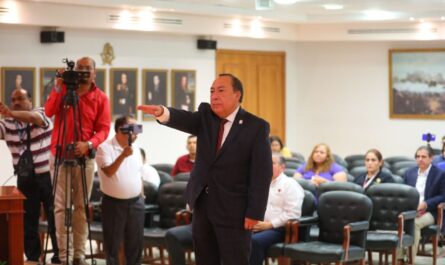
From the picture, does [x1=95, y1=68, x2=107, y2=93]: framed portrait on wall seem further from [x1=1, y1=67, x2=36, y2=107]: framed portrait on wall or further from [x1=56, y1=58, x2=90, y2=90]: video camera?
[x1=56, y1=58, x2=90, y2=90]: video camera

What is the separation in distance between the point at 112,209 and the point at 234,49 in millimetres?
7530

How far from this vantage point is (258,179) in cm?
502

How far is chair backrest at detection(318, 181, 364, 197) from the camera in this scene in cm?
874

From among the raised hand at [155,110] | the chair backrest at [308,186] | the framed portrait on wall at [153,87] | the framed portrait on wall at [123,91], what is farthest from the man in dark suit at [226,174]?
the framed portrait on wall at [153,87]

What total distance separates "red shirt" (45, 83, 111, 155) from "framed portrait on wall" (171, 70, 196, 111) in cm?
704

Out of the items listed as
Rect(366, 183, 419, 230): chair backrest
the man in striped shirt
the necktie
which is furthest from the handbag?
Rect(366, 183, 419, 230): chair backrest

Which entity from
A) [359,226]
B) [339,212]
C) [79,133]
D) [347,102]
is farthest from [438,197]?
[347,102]

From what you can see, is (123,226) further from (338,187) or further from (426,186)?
(426,186)

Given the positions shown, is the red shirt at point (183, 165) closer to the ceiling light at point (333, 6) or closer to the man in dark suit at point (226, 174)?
the ceiling light at point (333, 6)

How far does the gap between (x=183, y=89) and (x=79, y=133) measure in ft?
24.3

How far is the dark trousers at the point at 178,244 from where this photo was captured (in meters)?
7.92

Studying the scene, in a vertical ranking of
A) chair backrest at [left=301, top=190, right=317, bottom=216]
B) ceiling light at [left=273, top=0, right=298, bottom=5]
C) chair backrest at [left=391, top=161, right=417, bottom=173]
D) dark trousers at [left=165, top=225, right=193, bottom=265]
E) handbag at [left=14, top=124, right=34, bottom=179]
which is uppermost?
ceiling light at [left=273, top=0, right=298, bottom=5]

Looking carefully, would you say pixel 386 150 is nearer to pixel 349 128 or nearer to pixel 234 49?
pixel 349 128

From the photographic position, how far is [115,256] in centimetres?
723
